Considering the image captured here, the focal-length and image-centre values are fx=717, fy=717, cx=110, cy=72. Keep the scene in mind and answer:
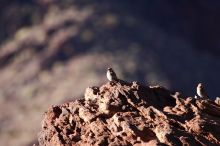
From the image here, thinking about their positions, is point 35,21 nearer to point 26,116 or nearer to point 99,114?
point 26,116

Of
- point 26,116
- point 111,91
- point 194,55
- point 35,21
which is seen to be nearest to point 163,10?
point 194,55

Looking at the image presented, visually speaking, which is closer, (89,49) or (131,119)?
(131,119)

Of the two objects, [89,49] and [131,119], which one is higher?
[89,49]

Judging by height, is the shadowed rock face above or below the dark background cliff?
below

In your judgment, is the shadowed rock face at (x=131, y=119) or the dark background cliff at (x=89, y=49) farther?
the dark background cliff at (x=89, y=49)

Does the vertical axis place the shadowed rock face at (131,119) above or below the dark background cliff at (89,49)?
below
